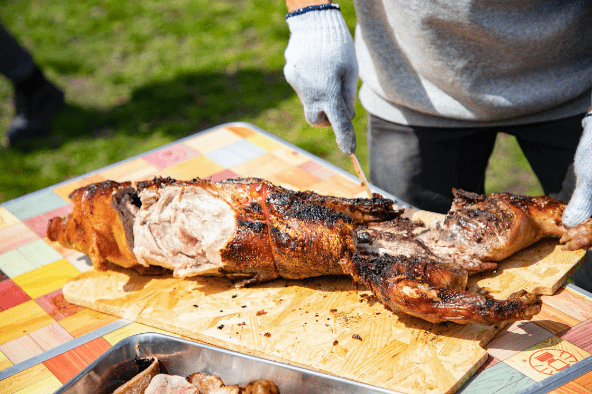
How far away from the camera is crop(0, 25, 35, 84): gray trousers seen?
7707 mm

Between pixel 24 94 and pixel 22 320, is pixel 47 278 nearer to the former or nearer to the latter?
pixel 22 320

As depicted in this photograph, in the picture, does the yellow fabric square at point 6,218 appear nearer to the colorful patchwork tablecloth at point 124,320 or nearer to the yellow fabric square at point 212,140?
the colorful patchwork tablecloth at point 124,320

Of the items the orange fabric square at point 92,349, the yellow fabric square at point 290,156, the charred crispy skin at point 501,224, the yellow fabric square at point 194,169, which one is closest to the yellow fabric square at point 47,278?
the orange fabric square at point 92,349

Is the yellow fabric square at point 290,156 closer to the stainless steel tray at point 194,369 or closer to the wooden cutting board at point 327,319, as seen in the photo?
the wooden cutting board at point 327,319

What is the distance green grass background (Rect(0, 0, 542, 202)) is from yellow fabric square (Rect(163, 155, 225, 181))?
9.71ft

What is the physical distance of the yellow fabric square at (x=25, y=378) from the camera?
2.52 m

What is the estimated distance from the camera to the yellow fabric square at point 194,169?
13.5ft

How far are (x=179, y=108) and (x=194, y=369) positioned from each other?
6.33 meters

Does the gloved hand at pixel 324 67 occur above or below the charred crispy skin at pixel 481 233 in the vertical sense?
above

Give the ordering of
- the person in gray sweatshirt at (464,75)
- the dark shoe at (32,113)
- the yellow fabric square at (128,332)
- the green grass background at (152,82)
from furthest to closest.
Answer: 1. the dark shoe at (32,113)
2. the green grass background at (152,82)
3. the person in gray sweatshirt at (464,75)
4. the yellow fabric square at (128,332)

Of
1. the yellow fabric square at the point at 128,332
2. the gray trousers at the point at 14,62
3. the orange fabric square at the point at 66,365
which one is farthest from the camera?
the gray trousers at the point at 14,62

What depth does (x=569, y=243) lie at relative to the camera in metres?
2.89

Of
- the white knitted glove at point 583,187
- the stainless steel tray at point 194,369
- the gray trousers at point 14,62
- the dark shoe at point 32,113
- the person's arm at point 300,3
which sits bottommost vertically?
the dark shoe at point 32,113

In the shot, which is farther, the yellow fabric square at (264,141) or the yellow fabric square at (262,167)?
the yellow fabric square at (264,141)
